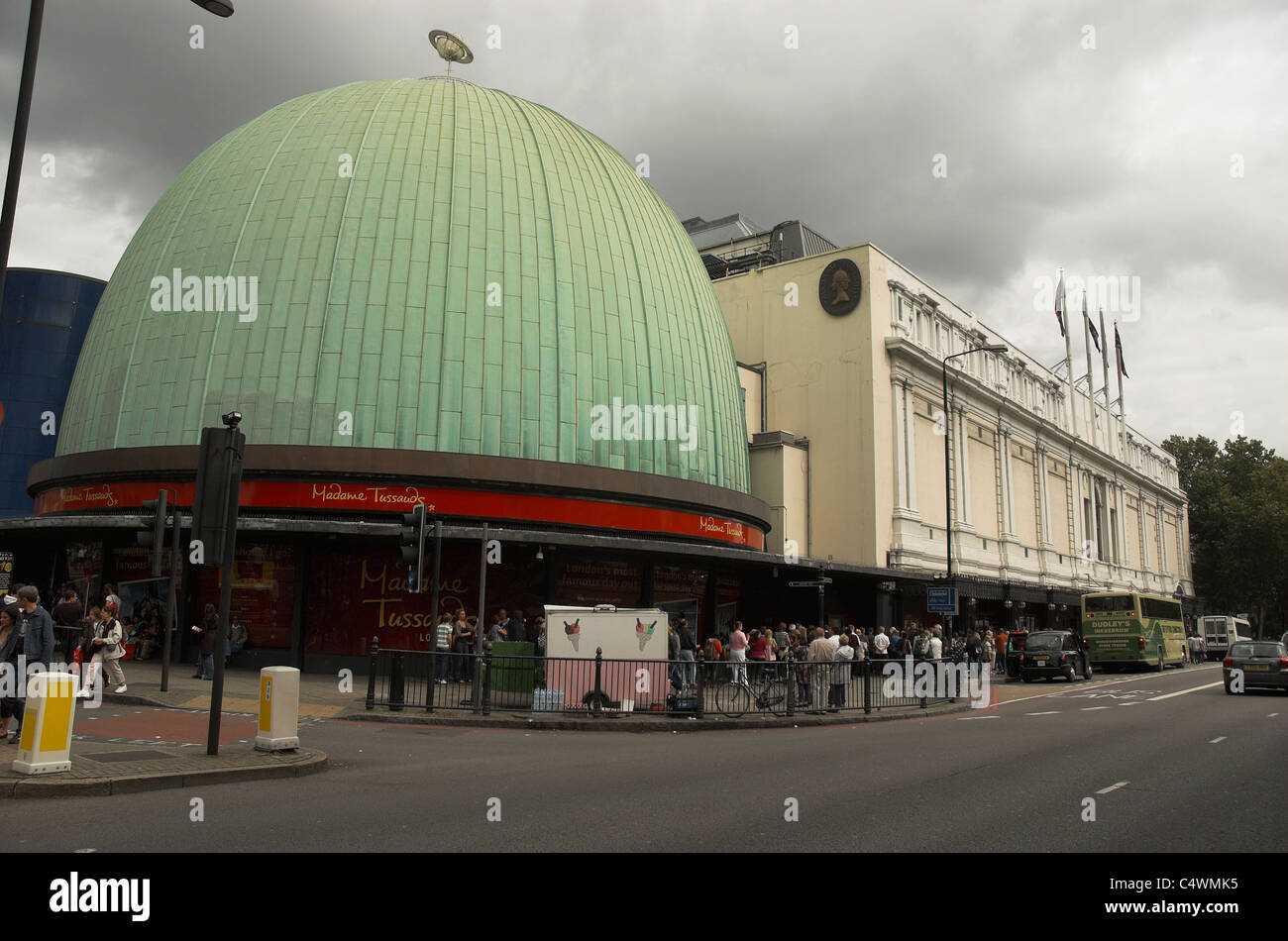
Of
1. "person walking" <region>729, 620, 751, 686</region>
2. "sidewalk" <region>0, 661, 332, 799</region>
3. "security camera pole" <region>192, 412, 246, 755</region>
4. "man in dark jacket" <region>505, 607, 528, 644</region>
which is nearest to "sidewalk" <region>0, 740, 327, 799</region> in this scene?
"sidewalk" <region>0, 661, 332, 799</region>

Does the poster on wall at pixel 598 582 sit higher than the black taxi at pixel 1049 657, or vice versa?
the poster on wall at pixel 598 582

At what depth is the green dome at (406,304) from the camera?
86.3ft

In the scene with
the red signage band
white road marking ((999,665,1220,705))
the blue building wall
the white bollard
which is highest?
the blue building wall

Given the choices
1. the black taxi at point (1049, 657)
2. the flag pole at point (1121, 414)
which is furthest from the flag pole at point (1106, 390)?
the black taxi at point (1049, 657)

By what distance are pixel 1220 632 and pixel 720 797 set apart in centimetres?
6777

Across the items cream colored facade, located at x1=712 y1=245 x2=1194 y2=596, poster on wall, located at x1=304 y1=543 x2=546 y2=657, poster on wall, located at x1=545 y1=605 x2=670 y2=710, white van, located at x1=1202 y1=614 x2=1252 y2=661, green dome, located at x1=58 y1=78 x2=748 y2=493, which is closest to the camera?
poster on wall, located at x1=545 y1=605 x2=670 y2=710

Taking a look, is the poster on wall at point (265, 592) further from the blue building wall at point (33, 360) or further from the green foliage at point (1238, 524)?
the green foliage at point (1238, 524)

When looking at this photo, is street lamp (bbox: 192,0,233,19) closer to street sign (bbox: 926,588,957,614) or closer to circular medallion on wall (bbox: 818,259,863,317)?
street sign (bbox: 926,588,957,614)

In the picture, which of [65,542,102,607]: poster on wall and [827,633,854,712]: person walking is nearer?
→ [827,633,854,712]: person walking

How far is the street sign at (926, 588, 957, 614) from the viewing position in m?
30.1

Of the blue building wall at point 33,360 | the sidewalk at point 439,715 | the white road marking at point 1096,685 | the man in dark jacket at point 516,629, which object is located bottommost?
the white road marking at point 1096,685

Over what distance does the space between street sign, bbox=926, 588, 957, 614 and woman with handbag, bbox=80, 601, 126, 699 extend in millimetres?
23556

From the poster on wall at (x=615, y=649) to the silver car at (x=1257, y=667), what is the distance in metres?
17.8

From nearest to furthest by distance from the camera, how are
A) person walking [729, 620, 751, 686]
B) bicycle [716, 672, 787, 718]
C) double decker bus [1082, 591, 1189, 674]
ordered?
bicycle [716, 672, 787, 718]
person walking [729, 620, 751, 686]
double decker bus [1082, 591, 1189, 674]
